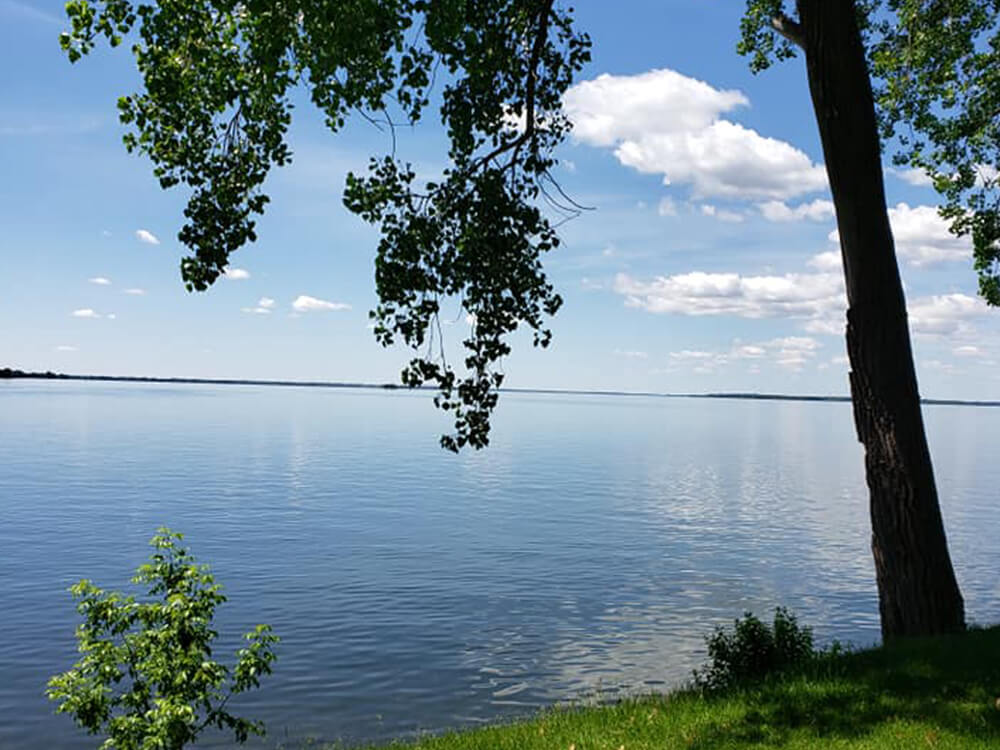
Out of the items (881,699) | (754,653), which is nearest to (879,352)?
(754,653)

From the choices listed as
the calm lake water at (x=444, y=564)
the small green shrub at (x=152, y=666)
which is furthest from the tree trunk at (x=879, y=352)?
the small green shrub at (x=152, y=666)

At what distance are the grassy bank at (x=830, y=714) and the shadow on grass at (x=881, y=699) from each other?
1cm

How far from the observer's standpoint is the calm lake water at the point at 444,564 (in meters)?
18.9

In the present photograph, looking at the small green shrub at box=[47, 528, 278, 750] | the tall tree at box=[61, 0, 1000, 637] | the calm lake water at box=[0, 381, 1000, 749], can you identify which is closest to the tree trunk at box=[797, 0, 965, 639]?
the tall tree at box=[61, 0, 1000, 637]

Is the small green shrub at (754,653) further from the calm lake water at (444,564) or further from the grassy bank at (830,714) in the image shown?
the calm lake water at (444,564)

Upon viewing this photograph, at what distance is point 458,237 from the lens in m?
12.8

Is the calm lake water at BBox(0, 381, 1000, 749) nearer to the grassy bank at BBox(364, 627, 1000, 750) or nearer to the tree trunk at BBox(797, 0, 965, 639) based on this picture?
the grassy bank at BBox(364, 627, 1000, 750)

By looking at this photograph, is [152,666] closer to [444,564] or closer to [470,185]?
[470,185]

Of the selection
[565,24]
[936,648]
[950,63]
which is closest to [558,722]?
[936,648]

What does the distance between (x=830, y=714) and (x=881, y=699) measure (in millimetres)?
776

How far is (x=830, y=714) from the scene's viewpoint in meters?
8.98

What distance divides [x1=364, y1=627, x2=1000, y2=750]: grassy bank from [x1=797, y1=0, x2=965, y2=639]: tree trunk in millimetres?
1023

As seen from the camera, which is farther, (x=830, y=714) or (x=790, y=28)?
(x=790, y=28)

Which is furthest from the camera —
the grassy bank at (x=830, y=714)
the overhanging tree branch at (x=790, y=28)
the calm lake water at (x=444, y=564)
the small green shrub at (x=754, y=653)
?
the calm lake water at (x=444, y=564)
